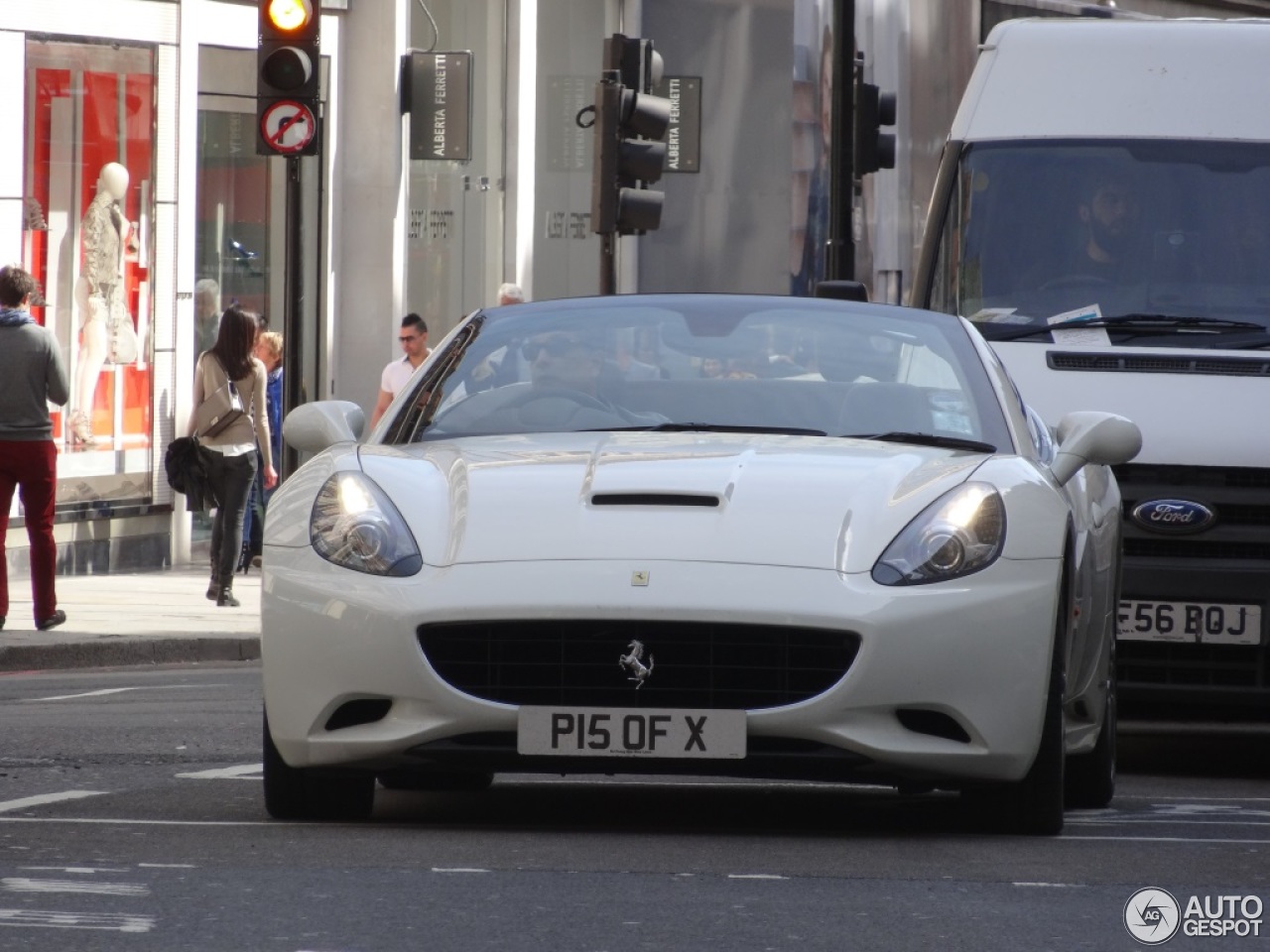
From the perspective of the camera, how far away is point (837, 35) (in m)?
18.9

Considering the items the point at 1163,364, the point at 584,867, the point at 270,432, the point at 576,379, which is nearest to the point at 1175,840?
the point at 584,867

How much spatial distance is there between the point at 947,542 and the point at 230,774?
107 inches

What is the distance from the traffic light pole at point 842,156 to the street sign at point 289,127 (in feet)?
12.4

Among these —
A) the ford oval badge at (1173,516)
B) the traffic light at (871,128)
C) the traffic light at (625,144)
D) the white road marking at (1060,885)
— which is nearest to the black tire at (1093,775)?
the ford oval badge at (1173,516)

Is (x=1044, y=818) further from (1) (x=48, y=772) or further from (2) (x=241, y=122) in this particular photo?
(2) (x=241, y=122)

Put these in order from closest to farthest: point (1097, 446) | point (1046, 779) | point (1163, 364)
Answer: point (1046, 779)
point (1097, 446)
point (1163, 364)

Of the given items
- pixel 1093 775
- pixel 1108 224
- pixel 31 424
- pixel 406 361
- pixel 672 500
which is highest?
pixel 1108 224

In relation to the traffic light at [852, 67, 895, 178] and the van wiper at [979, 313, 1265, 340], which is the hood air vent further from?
the traffic light at [852, 67, 895, 178]

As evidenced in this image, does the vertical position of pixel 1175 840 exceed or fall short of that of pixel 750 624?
it falls short

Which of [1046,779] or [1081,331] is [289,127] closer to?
[1081,331]

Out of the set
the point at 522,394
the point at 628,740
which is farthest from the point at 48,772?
the point at 628,740

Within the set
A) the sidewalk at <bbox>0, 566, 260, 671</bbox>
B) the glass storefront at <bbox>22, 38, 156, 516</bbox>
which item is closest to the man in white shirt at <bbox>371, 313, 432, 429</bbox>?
the sidewalk at <bbox>0, 566, 260, 671</bbox>

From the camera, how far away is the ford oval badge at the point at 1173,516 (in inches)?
388

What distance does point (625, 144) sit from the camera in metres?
17.7
